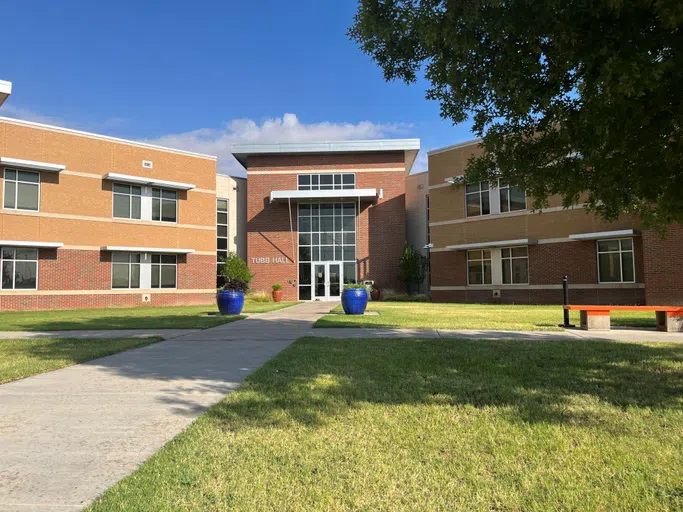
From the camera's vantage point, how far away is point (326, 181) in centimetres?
3653

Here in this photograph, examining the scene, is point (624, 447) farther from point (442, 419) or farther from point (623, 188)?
point (623, 188)

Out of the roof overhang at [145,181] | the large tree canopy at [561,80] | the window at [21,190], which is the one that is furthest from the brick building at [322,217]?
the large tree canopy at [561,80]

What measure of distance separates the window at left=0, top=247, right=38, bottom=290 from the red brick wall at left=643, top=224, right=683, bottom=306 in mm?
29402

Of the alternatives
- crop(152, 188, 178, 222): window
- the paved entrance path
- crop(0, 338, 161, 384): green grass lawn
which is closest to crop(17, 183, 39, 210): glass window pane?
crop(152, 188, 178, 222): window

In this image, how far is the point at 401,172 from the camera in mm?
36062

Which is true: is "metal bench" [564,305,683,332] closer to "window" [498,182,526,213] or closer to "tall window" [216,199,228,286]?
"window" [498,182,526,213]

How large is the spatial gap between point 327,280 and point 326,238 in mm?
3143

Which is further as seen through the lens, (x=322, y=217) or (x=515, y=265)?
(x=322, y=217)

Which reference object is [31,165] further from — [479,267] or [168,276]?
[479,267]

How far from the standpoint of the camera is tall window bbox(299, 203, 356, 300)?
3622cm

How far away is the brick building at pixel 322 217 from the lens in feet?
117

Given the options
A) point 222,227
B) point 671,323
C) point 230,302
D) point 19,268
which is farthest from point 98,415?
point 222,227

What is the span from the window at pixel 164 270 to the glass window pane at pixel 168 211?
2.33 m

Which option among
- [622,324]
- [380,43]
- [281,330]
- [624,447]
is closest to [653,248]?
[622,324]
